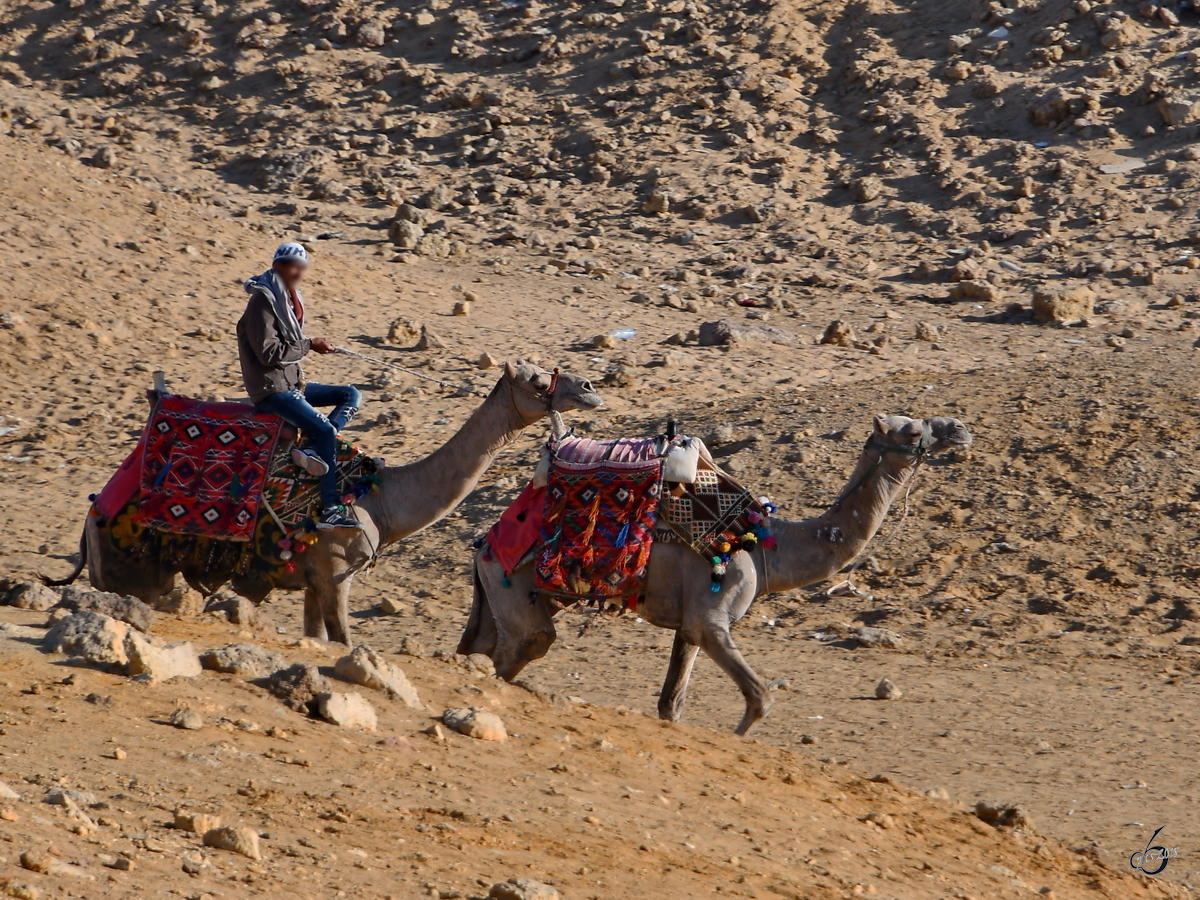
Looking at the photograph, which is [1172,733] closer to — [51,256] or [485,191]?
[51,256]

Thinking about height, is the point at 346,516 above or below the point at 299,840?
below

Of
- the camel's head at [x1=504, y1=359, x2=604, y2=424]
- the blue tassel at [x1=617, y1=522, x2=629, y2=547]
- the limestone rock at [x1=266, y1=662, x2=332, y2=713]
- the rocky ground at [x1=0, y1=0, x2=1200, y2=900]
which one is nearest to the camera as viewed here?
the rocky ground at [x1=0, y1=0, x2=1200, y2=900]

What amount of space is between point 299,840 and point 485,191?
2032 centimetres

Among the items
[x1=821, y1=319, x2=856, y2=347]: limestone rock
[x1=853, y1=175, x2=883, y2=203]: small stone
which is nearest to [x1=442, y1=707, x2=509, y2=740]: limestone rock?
[x1=821, y1=319, x2=856, y2=347]: limestone rock

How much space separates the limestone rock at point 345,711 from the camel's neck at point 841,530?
3.01 meters

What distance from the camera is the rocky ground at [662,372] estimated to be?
5637mm

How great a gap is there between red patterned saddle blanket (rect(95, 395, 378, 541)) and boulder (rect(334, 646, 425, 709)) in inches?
88.9

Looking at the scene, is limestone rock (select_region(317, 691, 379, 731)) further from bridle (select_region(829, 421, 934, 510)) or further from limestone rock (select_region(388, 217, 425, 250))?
limestone rock (select_region(388, 217, 425, 250))

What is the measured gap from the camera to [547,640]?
8.43 m

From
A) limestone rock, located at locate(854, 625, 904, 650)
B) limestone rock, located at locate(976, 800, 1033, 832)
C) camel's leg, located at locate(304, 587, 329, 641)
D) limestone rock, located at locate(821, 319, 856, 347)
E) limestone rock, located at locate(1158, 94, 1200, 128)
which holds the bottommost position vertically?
limestone rock, located at locate(854, 625, 904, 650)

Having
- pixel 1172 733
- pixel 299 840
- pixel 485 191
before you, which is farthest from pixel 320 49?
pixel 299 840

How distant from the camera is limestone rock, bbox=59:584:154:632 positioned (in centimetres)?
704

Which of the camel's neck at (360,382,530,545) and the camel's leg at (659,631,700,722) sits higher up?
Answer: the camel's neck at (360,382,530,545)

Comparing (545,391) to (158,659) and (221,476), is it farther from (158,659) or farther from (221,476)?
(158,659)
